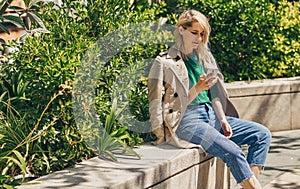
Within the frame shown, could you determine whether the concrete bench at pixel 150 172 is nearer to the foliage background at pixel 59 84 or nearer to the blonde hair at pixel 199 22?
the foliage background at pixel 59 84

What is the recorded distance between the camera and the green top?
5889 millimetres

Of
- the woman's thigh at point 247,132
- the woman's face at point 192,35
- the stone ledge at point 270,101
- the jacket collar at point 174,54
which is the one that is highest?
the woman's face at point 192,35

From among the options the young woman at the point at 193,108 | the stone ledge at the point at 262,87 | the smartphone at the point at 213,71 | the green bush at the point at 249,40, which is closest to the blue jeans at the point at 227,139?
the young woman at the point at 193,108

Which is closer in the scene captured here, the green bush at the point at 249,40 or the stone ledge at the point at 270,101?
the stone ledge at the point at 270,101

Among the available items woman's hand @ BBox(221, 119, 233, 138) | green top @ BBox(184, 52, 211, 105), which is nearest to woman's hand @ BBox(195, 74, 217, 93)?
green top @ BBox(184, 52, 211, 105)

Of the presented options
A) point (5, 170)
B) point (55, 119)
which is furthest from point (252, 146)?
point (5, 170)

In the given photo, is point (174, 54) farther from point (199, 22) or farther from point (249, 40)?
point (249, 40)

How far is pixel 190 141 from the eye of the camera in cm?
575

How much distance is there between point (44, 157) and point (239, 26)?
432cm

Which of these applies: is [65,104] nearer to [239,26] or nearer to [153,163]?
[153,163]

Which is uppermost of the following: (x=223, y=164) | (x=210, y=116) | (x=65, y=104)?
(x=65, y=104)

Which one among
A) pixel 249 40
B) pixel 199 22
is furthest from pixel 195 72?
pixel 249 40

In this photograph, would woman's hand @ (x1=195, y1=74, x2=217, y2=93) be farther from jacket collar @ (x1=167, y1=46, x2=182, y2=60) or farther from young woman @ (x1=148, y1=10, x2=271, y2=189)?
jacket collar @ (x1=167, y1=46, x2=182, y2=60)

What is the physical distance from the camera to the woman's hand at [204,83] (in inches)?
224
